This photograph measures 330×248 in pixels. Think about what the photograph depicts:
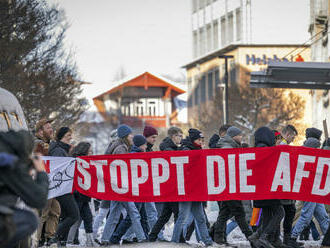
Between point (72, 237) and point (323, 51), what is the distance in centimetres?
2705

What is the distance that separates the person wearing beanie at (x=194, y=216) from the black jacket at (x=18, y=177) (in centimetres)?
590

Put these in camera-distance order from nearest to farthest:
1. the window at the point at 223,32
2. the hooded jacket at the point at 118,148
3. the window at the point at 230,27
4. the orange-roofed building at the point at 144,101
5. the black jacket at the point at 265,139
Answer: the black jacket at the point at 265,139 → the hooded jacket at the point at 118,148 → the window at the point at 230,27 → the window at the point at 223,32 → the orange-roofed building at the point at 144,101

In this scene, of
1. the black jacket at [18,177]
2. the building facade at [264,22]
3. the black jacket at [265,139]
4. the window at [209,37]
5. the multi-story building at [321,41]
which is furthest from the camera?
the window at [209,37]

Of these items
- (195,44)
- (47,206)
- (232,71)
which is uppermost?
(195,44)

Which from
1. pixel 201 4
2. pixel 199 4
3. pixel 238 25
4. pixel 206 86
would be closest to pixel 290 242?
pixel 238 25

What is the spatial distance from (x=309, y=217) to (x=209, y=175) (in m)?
1.64

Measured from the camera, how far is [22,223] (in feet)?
22.3

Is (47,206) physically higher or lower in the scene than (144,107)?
higher

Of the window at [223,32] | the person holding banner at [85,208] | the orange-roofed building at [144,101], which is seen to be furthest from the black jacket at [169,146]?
the orange-roofed building at [144,101]

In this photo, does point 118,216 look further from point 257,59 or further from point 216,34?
point 216,34

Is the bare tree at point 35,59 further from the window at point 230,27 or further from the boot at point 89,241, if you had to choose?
the window at point 230,27

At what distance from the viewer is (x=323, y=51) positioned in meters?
38.2

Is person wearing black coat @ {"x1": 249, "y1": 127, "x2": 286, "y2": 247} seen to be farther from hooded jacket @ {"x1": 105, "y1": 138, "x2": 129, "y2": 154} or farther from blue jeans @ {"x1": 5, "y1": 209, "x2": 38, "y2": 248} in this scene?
blue jeans @ {"x1": 5, "y1": 209, "x2": 38, "y2": 248}

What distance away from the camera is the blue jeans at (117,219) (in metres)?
13.1
